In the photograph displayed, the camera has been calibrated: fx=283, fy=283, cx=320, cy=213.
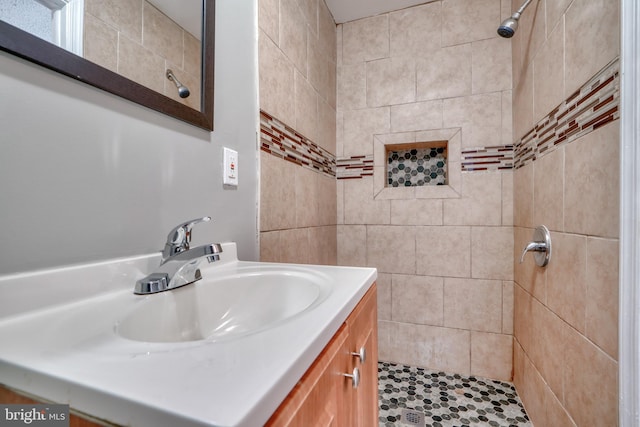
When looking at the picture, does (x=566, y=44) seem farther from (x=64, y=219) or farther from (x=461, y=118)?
(x=64, y=219)

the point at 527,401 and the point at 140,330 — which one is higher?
the point at 140,330

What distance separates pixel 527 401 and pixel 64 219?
203cm

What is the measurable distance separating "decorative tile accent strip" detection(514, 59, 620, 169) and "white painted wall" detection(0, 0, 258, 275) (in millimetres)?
1170

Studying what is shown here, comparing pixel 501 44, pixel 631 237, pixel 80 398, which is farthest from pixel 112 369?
pixel 501 44

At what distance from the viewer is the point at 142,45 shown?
0.69 metres

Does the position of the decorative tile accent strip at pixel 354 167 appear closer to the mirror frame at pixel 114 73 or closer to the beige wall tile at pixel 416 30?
the beige wall tile at pixel 416 30

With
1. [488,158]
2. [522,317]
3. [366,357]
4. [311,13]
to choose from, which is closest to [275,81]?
[311,13]

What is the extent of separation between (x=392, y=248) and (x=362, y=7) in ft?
5.38

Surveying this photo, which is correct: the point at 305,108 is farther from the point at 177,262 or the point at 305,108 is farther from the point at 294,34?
the point at 177,262

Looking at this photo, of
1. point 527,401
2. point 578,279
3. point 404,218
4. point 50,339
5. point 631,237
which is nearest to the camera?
point 50,339

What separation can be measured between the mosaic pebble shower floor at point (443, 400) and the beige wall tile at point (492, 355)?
0.15ft

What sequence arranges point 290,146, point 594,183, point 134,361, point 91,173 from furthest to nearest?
point 290,146 → point 594,183 → point 91,173 → point 134,361

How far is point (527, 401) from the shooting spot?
4.75 ft

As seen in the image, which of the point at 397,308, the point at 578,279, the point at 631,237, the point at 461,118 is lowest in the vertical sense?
the point at 397,308
